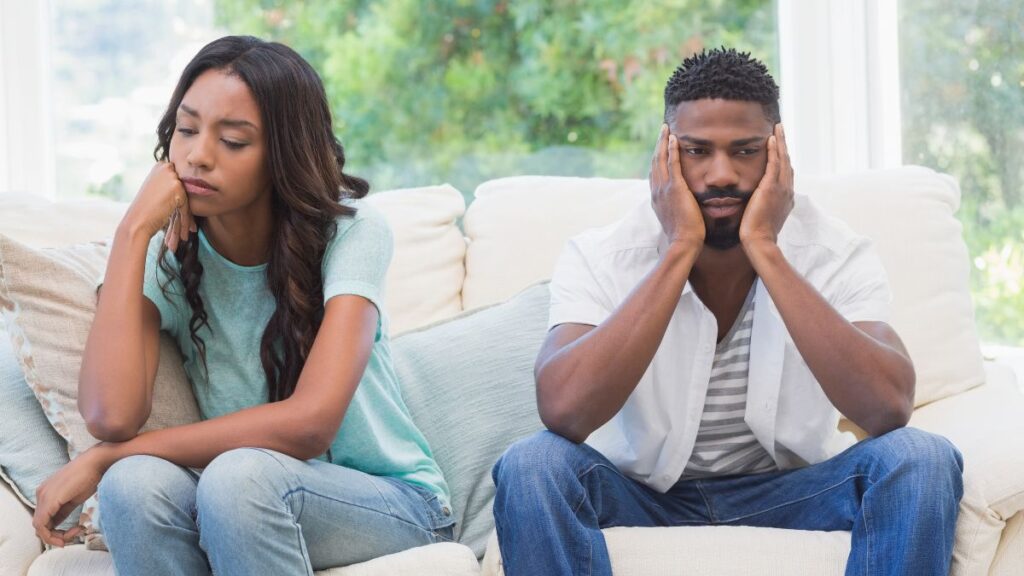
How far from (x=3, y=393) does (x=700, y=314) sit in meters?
1.12

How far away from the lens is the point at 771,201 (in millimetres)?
1849

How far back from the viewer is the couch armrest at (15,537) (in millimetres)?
1708

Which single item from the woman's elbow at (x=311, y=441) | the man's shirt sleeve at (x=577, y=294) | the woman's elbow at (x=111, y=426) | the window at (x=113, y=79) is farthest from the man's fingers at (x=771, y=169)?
the window at (x=113, y=79)

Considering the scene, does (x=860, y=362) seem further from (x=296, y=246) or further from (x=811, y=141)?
(x=811, y=141)

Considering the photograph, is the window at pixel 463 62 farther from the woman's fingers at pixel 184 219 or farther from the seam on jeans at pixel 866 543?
the seam on jeans at pixel 866 543

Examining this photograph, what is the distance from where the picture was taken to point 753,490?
184 cm

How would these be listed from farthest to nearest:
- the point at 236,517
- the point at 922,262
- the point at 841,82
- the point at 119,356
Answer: the point at 841,82
the point at 922,262
the point at 119,356
the point at 236,517

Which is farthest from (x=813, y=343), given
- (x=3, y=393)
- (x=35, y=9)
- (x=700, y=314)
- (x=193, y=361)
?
(x=35, y=9)

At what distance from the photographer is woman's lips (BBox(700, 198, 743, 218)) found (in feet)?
6.14

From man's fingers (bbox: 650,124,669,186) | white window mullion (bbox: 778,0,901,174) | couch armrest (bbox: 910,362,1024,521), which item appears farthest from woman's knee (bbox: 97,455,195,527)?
white window mullion (bbox: 778,0,901,174)

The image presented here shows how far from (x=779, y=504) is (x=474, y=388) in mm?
590

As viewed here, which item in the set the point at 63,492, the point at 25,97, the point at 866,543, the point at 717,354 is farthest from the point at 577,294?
the point at 25,97

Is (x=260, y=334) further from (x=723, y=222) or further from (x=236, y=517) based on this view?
(x=723, y=222)

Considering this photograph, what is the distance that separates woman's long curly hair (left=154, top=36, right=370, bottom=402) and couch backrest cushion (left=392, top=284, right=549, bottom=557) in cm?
35
